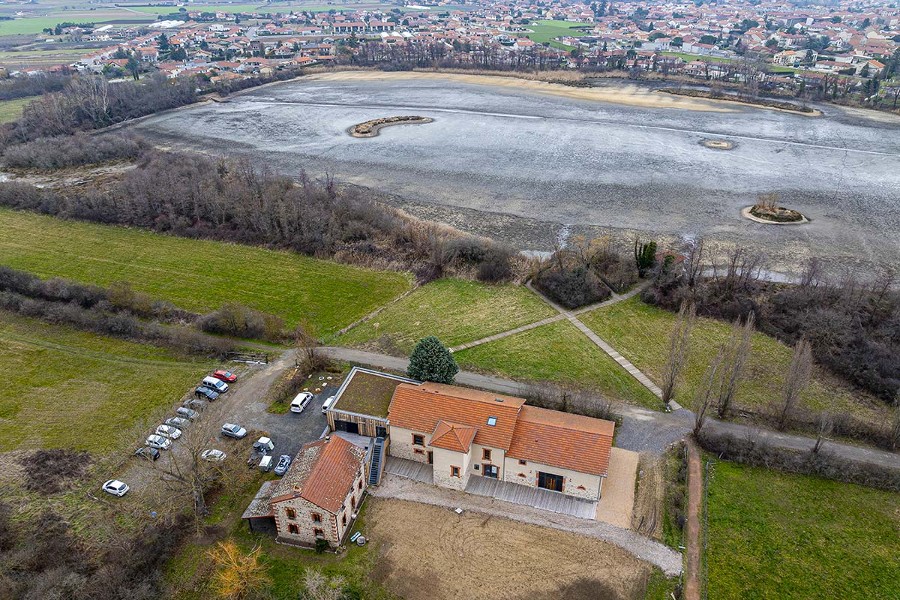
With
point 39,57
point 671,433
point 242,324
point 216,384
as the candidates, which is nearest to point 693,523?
point 671,433

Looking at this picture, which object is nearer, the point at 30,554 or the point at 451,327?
the point at 30,554

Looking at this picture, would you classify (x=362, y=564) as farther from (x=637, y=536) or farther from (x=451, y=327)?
(x=451, y=327)

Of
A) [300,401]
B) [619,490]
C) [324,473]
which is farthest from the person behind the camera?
[300,401]

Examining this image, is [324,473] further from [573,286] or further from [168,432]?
[573,286]


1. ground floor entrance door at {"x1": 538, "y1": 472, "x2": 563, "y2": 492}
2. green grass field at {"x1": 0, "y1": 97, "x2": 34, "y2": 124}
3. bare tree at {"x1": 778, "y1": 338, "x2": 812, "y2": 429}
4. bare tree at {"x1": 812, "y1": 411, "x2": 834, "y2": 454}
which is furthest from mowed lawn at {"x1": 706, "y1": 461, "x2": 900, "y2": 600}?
green grass field at {"x1": 0, "y1": 97, "x2": 34, "y2": 124}

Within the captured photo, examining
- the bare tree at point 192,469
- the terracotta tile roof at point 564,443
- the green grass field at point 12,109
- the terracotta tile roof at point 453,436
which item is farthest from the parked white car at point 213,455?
the green grass field at point 12,109

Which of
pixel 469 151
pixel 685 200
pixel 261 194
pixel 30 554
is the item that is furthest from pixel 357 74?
pixel 30 554

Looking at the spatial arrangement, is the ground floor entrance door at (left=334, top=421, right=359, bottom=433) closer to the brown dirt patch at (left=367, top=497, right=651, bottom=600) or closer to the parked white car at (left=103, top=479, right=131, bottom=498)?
the brown dirt patch at (left=367, top=497, right=651, bottom=600)

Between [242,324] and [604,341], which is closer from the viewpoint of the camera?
[604,341]
